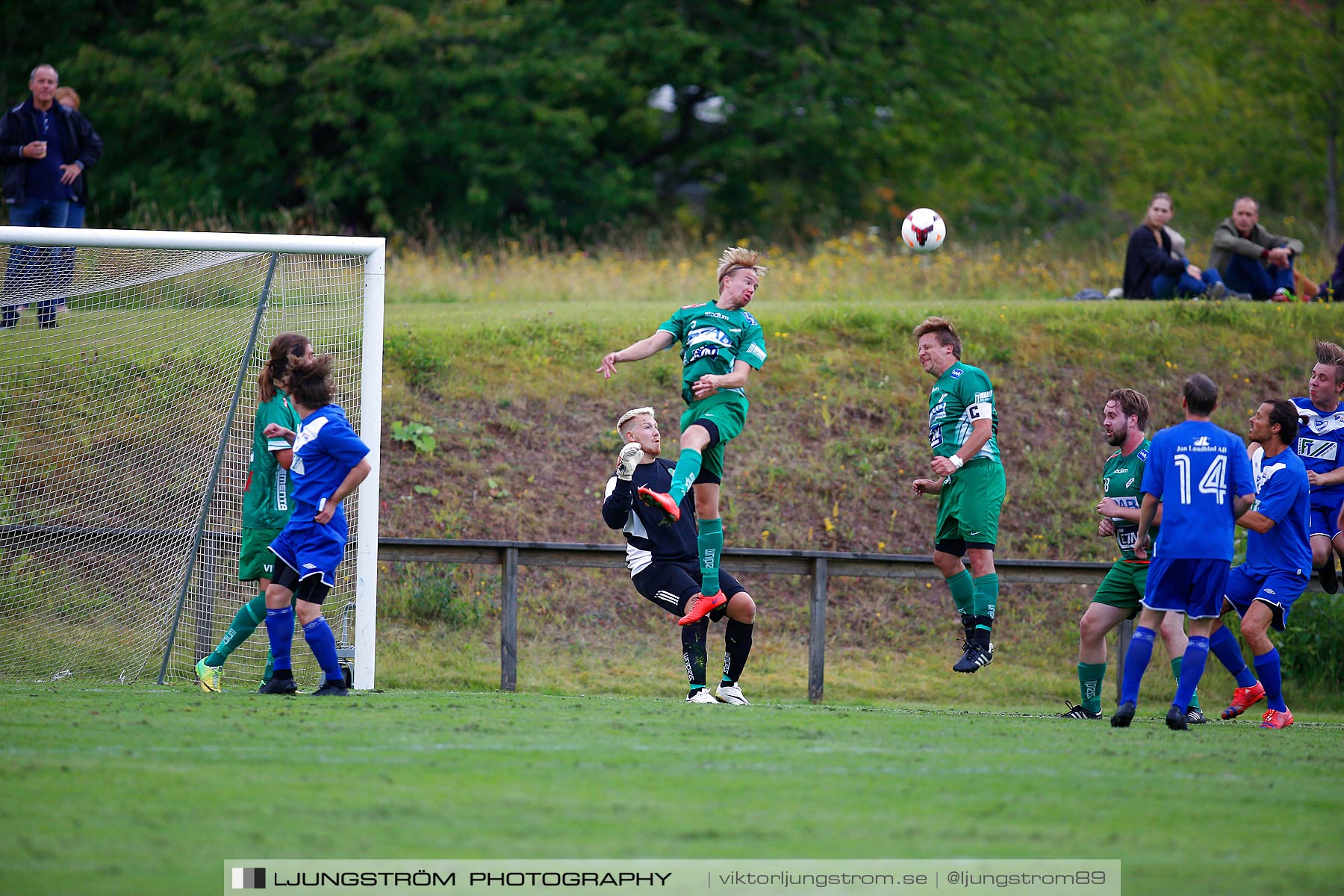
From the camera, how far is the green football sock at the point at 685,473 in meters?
8.26

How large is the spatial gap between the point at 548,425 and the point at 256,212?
13.6m

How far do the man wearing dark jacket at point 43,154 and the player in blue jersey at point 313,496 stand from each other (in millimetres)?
7379

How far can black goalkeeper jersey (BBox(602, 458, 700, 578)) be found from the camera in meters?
8.47

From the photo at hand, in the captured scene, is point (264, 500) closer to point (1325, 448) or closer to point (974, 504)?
point (974, 504)

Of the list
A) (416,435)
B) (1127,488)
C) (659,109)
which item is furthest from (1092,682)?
(659,109)

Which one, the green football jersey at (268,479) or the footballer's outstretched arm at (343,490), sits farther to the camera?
the green football jersey at (268,479)

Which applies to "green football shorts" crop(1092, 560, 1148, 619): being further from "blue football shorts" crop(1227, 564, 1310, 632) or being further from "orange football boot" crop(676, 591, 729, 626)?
"orange football boot" crop(676, 591, 729, 626)

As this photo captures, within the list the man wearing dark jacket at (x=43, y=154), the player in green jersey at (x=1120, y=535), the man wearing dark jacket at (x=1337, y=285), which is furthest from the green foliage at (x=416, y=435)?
the man wearing dark jacket at (x=1337, y=285)

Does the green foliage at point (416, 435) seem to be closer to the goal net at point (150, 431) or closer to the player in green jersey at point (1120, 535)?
the goal net at point (150, 431)

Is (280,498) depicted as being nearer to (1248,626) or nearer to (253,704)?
(253,704)

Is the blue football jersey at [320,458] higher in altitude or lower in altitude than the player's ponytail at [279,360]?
lower

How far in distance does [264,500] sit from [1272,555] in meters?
6.48

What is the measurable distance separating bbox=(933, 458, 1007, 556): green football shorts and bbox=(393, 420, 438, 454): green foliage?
6.63 m

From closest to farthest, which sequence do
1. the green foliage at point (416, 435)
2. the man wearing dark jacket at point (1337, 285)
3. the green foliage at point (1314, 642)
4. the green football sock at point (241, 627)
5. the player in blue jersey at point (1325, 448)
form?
the green football sock at point (241, 627) → the player in blue jersey at point (1325, 448) → the green foliage at point (1314, 642) → the green foliage at point (416, 435) → the man wearing dark jacket at point (1337, 285)
